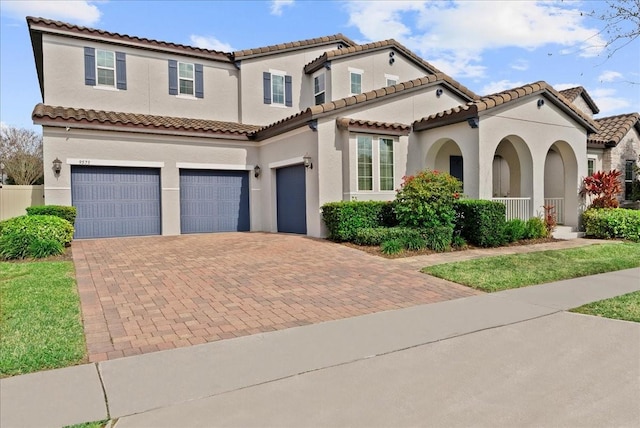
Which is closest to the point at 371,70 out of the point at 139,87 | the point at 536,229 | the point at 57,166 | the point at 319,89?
the point at 319,89

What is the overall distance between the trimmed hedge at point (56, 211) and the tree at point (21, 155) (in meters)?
26.7

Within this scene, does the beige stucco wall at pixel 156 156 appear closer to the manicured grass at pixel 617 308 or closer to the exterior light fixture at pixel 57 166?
the exterior light fixture at pixel 57 166

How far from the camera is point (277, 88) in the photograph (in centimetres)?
1961

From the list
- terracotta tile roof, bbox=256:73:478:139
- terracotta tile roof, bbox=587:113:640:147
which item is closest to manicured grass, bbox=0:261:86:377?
terracotta tile roof, bbox=256:73:478:139

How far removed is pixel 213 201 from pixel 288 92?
6676mm

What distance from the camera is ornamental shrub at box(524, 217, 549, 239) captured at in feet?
45.2

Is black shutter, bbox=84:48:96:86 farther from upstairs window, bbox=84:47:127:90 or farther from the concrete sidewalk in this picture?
the concrete sidewalk

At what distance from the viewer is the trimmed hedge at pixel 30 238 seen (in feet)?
32.2

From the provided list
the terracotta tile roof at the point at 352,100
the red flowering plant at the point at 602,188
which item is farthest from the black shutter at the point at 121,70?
the red flowering plant at the point at 602,188

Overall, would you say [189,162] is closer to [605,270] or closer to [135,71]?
[135,71]

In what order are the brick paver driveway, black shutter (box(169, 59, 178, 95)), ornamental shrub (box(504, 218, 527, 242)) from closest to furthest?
1. the brick paver driveway
2. ornamental shrub (box(504, 218, 527, 242))
3. black shutter (box(169, 59, 178, 95))

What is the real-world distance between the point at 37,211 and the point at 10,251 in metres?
3.36

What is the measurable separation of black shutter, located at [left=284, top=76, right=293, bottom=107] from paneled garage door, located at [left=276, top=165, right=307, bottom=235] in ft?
16.0

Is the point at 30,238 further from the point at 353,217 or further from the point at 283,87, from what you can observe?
the point at 283,87
